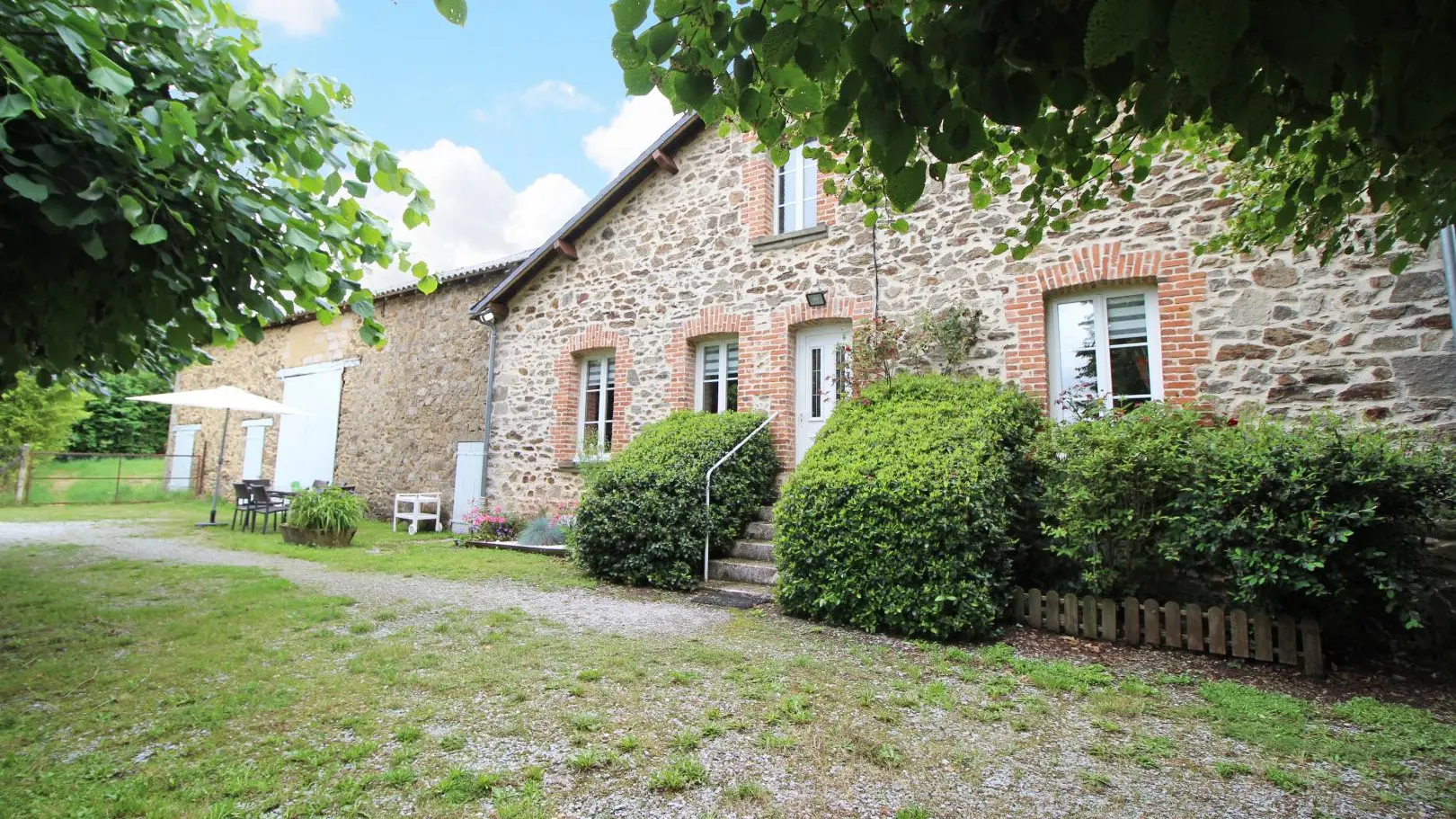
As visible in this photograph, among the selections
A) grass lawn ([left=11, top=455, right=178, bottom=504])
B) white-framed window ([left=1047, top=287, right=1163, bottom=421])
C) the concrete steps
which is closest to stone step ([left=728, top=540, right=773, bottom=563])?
the concrete steps

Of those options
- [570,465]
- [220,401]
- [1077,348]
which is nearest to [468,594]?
[570,465]

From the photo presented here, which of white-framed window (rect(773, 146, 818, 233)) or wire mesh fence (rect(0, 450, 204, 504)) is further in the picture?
wire mesh fence (rect(0, 450, 204, 504))

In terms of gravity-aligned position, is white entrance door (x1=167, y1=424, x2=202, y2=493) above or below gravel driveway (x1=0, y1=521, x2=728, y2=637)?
above

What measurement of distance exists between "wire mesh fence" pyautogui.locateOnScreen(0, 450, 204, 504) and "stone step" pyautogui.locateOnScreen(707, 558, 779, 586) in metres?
15.5

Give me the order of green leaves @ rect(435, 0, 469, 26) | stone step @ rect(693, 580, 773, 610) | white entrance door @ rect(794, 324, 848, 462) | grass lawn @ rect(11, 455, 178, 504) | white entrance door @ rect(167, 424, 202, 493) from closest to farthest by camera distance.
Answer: green leaves @ rect(435, 0, 469, 26)
stone step @ rect(693, 580, 773, 610)
white entrance door @ rect(794, 324, 848, 462)
grass lawn @ rect(11, 455, 178, 504)
white entrance door @ rect(167, 424, 202, 493)

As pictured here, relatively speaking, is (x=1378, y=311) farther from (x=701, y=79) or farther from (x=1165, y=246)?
(x=701, y=79)

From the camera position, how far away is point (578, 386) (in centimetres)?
973

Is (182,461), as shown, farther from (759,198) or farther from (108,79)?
(108,79)

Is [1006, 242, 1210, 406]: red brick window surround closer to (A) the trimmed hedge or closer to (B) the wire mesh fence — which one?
(A) the trimmed hedge

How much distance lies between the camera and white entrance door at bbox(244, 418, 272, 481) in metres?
14.8

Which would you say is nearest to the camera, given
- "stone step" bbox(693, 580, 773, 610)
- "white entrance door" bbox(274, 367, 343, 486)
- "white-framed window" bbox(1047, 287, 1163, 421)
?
"stone step" bbox(693, 580, 773, 610)

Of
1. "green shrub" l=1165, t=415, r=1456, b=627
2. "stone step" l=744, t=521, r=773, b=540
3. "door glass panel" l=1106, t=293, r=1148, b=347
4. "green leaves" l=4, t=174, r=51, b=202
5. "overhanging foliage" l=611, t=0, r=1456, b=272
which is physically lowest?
"stone step" l=744, t=521, r=773, b=540

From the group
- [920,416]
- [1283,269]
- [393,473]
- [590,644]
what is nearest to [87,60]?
[590,644]

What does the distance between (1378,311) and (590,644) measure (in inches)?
249
